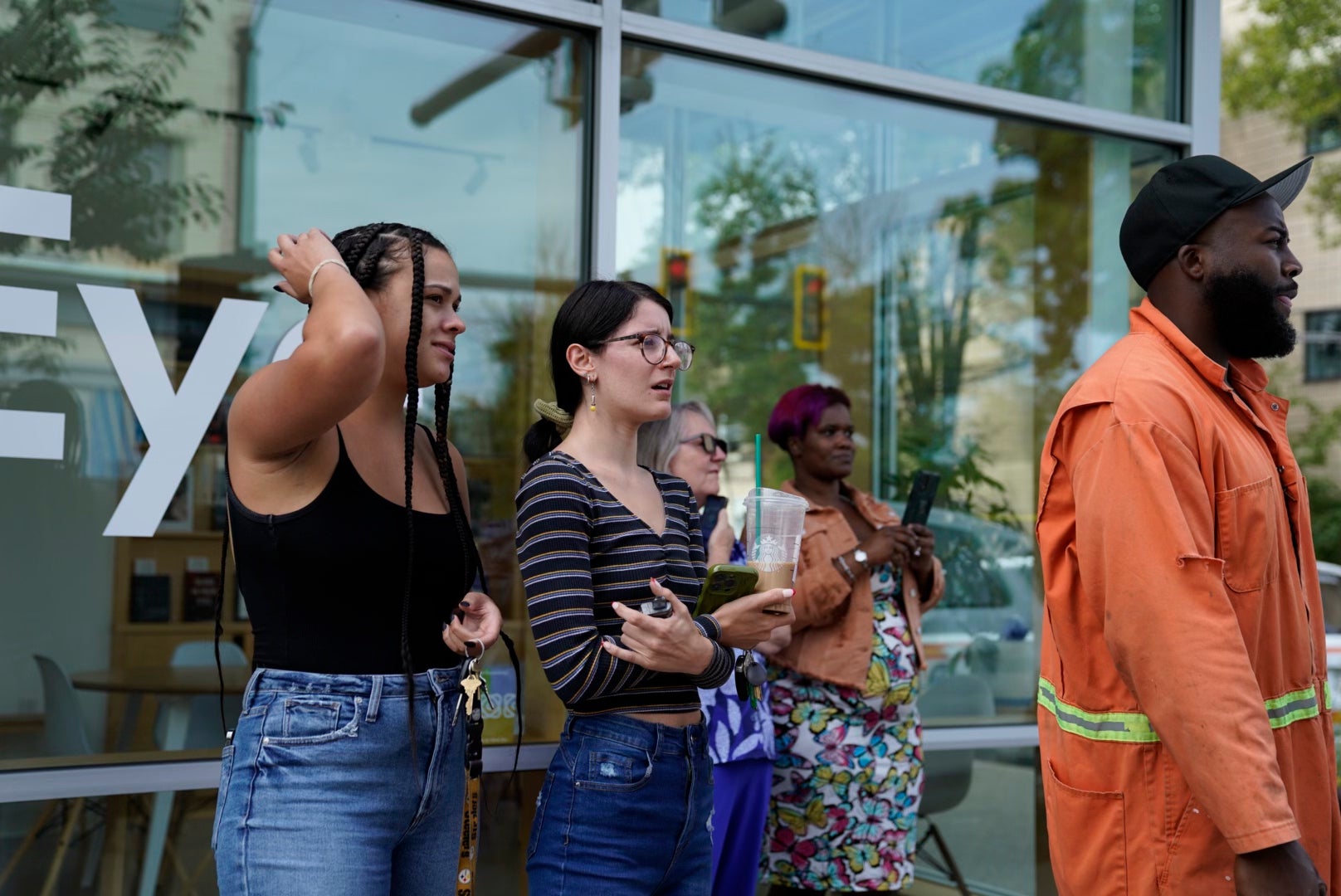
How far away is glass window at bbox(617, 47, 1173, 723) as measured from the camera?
504cm

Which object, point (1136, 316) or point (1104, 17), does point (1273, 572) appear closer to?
point (1136, 316)

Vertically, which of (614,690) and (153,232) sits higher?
(153,232)

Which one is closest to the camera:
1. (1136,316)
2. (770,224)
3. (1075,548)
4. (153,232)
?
(1075,548)

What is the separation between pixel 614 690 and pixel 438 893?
42 centimetres

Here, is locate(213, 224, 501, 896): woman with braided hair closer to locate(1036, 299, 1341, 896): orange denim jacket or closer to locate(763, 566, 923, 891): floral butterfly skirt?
locate(1036, 299, 1341, 896): orange denim jacket

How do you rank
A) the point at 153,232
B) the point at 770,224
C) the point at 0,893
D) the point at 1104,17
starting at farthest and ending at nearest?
the point at 770,224
the point at 1104,17
the point at 153,232
the point at 0,893

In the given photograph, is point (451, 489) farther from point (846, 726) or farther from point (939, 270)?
point (939, 270)

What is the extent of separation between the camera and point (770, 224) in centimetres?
662

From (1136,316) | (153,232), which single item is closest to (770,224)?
(153,232)

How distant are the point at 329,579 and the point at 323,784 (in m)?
0.29

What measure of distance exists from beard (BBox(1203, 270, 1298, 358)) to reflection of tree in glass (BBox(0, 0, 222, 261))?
2721 millimetres

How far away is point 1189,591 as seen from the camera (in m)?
1.85

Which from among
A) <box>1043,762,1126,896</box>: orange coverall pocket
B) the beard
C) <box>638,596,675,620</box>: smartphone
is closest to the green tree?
the beard

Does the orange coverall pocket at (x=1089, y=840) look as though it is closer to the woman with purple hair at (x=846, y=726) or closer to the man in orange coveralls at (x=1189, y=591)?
the man in orange coveralls at (x=1189, y=591)
